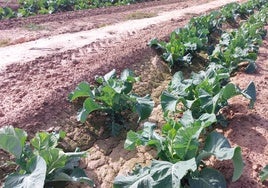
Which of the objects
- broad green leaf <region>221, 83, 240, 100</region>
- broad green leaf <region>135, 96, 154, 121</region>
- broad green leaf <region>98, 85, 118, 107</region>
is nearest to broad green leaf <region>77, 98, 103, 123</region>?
broad green leaf <region>98, 85, 118, 107</region>

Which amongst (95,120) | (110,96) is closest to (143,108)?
(110,96)

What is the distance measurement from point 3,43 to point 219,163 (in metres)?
6.90

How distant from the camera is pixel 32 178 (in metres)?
3.23

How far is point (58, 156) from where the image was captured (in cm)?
373

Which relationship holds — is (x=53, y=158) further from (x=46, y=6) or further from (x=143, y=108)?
(x=46, y=6)

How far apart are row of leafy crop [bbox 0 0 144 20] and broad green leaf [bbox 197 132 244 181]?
12.1 m

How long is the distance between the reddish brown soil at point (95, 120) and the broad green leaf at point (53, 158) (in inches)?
26.4

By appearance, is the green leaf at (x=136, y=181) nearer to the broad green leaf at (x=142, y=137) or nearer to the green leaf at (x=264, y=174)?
the broad green leaf at (x=142, y=137)

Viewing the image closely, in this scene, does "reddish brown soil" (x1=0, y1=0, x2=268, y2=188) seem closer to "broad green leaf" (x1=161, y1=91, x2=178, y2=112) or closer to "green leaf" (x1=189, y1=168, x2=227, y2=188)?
"green leaf" (x1=189, y1=168, x2=227, y2=188)

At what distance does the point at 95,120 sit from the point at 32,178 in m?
2.14

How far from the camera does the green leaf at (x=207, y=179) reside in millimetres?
3564

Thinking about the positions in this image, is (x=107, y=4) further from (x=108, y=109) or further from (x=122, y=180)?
(x=122, y=180)

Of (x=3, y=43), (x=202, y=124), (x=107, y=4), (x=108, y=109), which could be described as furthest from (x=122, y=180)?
(x=107, y=4)

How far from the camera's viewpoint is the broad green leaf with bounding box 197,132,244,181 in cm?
346
